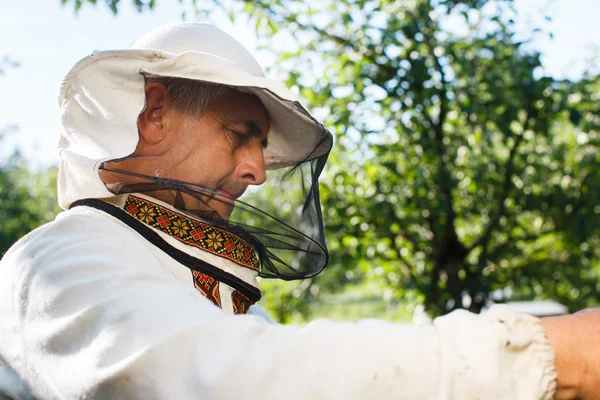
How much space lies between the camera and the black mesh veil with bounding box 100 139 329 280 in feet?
5.36

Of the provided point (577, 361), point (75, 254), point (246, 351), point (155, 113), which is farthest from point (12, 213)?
point (577, 361)

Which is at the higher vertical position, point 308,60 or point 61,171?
point 61,171

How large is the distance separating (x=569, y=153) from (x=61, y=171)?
15.4 ft

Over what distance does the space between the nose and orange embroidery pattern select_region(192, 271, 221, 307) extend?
344mm

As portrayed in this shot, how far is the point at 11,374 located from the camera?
1.44m

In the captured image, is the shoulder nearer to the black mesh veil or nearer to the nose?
the black mesh veil

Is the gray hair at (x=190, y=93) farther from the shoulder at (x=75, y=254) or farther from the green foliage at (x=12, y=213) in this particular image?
the green foliage at (x=12, y=213)

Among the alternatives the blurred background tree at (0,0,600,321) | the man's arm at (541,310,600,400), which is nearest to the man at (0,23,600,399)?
the man's arm at (541,310,600,400)

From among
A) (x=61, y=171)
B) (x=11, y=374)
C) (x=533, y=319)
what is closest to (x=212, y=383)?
(x=533, y=319)

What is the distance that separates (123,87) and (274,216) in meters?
0.58

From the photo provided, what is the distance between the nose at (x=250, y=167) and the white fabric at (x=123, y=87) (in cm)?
19

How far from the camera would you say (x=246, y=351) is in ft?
3.31

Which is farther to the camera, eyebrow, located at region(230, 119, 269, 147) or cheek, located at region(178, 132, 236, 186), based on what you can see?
eyebrow, located at region(230, 119, 269, 147)

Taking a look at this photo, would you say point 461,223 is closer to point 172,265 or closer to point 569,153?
point 569,153
